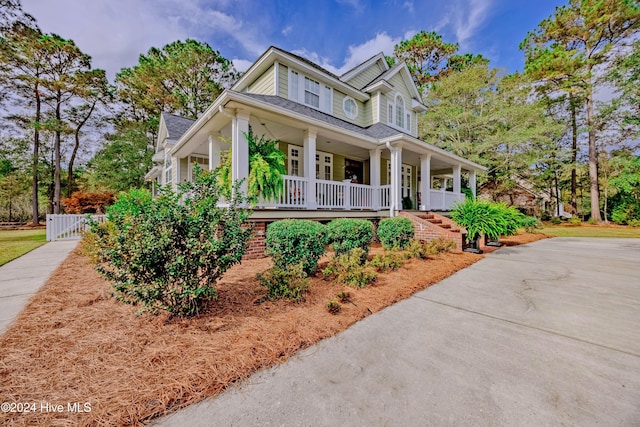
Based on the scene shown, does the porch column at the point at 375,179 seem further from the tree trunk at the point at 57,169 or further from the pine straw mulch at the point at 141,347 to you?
the tree trunk at the point at 57,169

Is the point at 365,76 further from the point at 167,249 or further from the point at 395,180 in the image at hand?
the point at 167,249

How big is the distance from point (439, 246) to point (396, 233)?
1.21 meters

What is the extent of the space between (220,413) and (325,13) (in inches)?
508

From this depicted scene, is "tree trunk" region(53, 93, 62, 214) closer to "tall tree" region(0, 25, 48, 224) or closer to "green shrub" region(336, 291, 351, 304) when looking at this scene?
"tall tree" region(0, 25, 48, 224)

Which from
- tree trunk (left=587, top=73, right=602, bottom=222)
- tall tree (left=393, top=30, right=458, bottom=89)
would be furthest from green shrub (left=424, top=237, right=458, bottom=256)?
tall tree (left=393, top=30, right=458, bottom=89)

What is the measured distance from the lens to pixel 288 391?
6.17ft

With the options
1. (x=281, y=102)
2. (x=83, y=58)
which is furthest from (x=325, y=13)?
(x=83, y=58)

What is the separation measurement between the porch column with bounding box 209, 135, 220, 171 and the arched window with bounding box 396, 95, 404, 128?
9.50 m

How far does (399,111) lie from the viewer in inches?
533

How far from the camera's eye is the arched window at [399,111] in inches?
525

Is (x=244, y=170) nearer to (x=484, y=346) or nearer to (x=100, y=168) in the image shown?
(x=484, y=346)

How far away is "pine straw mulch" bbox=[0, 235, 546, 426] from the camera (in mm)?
1717

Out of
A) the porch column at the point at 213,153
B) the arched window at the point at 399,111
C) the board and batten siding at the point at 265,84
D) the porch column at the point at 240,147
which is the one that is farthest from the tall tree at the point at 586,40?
the porch column at the point at 213,153

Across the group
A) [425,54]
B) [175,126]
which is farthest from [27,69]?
[425,54]
